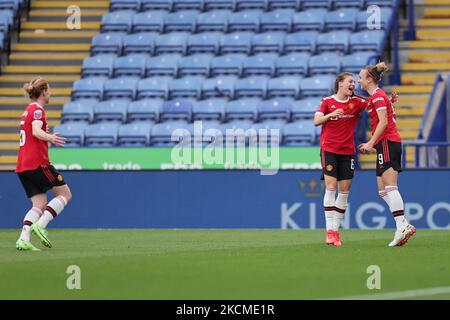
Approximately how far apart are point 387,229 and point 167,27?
9.47 meters

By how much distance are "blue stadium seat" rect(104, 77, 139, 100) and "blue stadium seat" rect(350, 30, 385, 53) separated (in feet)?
15.6

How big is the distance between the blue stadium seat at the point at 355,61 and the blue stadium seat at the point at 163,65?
3.70m

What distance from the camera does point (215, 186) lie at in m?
21.4

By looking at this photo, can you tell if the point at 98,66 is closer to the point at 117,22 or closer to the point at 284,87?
the point at 117,22

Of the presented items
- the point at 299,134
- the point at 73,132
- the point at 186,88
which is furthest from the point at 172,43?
the point at 299,134

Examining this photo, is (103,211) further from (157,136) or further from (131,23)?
(131,23)

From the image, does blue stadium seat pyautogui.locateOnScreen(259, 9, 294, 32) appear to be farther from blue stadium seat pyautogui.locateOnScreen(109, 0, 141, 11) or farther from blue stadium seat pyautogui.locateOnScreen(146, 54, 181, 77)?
blue stadium seat pyautogui.locateOnScreen(109, 0, 141, 11)

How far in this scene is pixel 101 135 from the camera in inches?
961

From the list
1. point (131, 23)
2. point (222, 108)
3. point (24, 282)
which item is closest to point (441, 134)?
point (222, 108)

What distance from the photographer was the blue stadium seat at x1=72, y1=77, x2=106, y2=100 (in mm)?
26156

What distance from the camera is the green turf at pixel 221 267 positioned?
9312 millimetres

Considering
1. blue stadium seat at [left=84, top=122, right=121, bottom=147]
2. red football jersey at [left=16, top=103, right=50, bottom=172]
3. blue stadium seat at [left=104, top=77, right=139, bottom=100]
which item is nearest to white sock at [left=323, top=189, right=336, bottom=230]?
red football jersey at [left=16, top=103, right=50, bottom=172]

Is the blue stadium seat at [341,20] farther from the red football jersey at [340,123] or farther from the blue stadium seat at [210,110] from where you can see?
the red football jersey at [340,123]

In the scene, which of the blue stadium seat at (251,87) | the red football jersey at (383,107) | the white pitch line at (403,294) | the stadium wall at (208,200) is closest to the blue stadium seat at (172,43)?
the blue stadium seat at (251,87)
